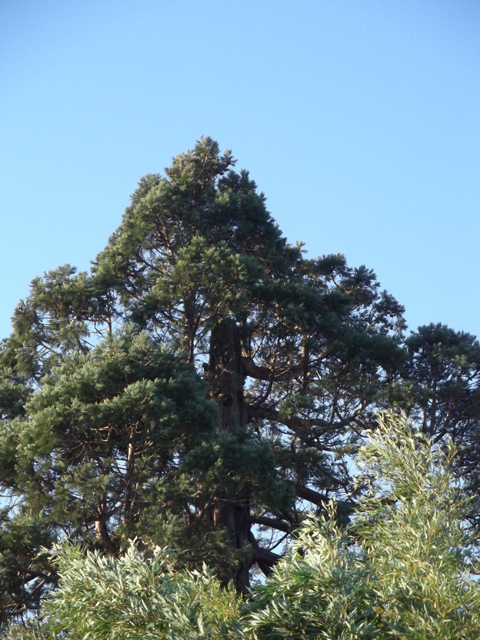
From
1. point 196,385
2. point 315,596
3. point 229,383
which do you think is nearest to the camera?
point 315,596

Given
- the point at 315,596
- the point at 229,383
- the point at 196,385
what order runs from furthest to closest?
the point at 229,383, the point at 196,385, the point at 315,596

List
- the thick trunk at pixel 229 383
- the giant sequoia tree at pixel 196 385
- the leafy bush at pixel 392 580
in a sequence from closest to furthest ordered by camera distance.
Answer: the leafy bush at pixel 392 580, the giant sequoia tree at pixel 196 385, the thick trunk at pixel 229 383

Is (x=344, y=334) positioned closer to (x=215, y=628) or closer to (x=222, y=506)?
(x=222, y=506)

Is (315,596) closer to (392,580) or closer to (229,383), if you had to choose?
(392,580)

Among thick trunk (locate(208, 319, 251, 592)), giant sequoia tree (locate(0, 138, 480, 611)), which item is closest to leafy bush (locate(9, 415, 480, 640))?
giant sequoia tree (locate(0, 138, 480, 611))

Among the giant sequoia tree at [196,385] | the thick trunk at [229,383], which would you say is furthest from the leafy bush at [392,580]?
the thick trunk at [229,383]

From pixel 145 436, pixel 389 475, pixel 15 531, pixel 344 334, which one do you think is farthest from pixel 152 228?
pixel 389 475

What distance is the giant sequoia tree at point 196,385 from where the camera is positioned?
12297 mm

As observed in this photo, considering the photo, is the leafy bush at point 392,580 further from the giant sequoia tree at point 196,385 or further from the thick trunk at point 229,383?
the thick trunk at point 229,383

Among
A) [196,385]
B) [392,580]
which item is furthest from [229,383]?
[392,580]

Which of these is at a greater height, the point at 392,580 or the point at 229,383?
the point at 229,383

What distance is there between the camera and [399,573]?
6.99m

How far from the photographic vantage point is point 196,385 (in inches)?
518

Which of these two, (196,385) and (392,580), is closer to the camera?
(392,580)
